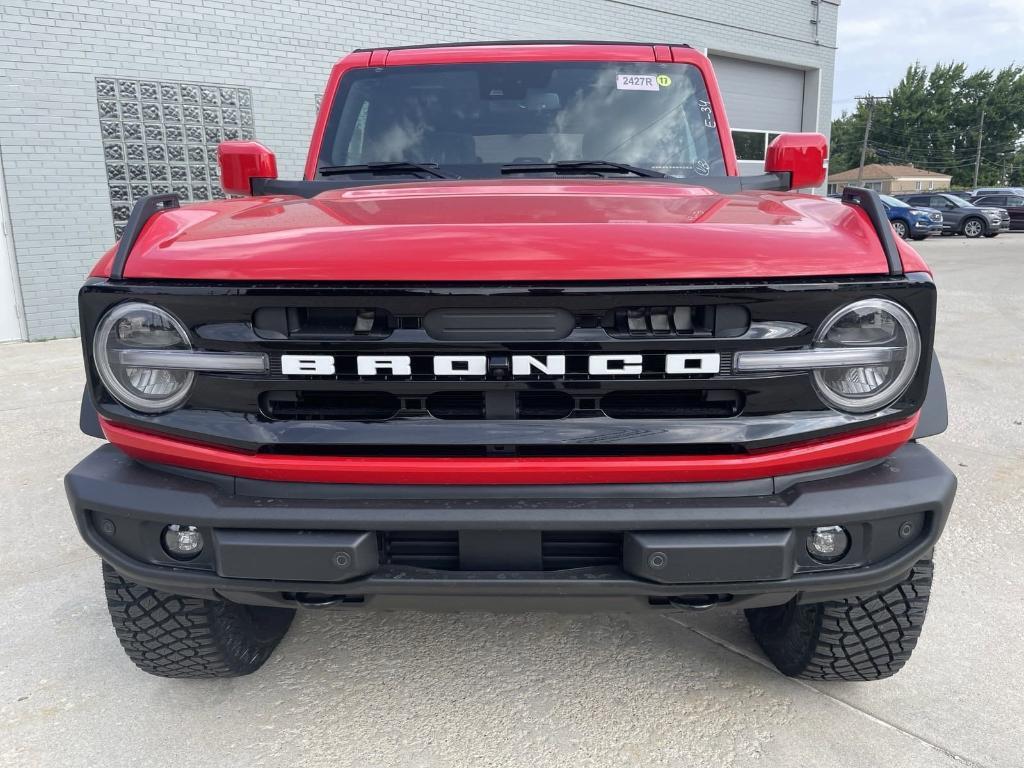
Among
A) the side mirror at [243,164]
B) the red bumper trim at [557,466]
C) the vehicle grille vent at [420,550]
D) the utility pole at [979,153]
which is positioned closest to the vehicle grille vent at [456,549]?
the vehicle grille vent at [420,550]

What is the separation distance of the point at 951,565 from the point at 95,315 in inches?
121

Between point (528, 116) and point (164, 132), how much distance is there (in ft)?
22.3

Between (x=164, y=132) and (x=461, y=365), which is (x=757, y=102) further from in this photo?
(x=461, y=365)

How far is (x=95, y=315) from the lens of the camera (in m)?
1.69

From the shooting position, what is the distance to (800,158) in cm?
284

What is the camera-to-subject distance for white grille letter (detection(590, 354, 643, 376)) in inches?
63.8

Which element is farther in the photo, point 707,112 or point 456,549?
point 707,112

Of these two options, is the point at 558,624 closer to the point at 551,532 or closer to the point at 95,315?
the point at 551,532

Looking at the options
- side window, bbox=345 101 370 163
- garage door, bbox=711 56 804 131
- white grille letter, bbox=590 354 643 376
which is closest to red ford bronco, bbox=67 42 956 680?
white grille letter, bbox=590 354 643 376

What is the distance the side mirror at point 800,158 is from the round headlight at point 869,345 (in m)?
1.31

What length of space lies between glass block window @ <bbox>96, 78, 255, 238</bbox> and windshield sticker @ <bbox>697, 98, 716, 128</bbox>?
693cm

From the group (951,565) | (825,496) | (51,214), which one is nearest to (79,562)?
(825,496)

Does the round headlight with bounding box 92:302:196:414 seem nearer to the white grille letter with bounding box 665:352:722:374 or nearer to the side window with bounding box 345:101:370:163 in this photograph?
the white grille letter with bounding box 665:352:722:374

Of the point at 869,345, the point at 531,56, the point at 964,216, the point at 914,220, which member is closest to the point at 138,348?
the point at 869,345
